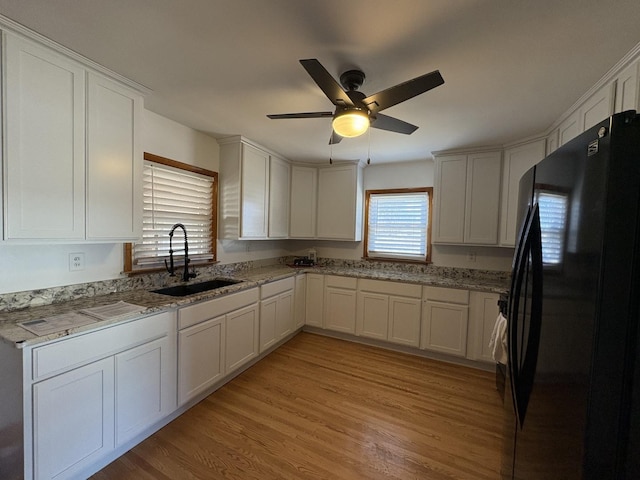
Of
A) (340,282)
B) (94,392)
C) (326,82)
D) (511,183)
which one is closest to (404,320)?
(340,282)

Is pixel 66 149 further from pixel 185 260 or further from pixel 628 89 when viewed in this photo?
pixel 628 89

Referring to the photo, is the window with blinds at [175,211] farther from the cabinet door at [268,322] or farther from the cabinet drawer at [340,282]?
the cabinet drawer at [340,282]

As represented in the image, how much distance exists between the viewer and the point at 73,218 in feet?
5.40

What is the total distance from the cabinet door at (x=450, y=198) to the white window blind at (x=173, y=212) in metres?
2.65

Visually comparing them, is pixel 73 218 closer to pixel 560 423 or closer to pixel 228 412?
pixel 228 412

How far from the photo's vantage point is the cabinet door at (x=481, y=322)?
273 cm

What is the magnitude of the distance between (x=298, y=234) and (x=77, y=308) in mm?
2613

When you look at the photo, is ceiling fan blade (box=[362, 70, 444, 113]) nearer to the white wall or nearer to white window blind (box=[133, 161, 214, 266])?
white window blind (box=[133, 161, 214, 266])

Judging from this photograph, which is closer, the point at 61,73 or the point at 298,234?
the point at 61,73

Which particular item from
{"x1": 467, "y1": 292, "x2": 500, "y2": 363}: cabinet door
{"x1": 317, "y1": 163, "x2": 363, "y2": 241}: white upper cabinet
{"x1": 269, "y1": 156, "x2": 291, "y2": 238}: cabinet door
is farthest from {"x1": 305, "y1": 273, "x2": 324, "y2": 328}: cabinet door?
{"x1": 467, "y1": 292, "x2": 500, "y2": 363}: cabinet door

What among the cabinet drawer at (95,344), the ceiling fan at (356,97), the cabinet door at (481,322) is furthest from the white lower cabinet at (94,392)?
the cabinet door at (481,322)

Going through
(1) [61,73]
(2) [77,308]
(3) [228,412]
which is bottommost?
(3) [228,412]

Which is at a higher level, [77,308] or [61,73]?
[61,73]

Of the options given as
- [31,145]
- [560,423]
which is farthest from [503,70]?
[31,145]
